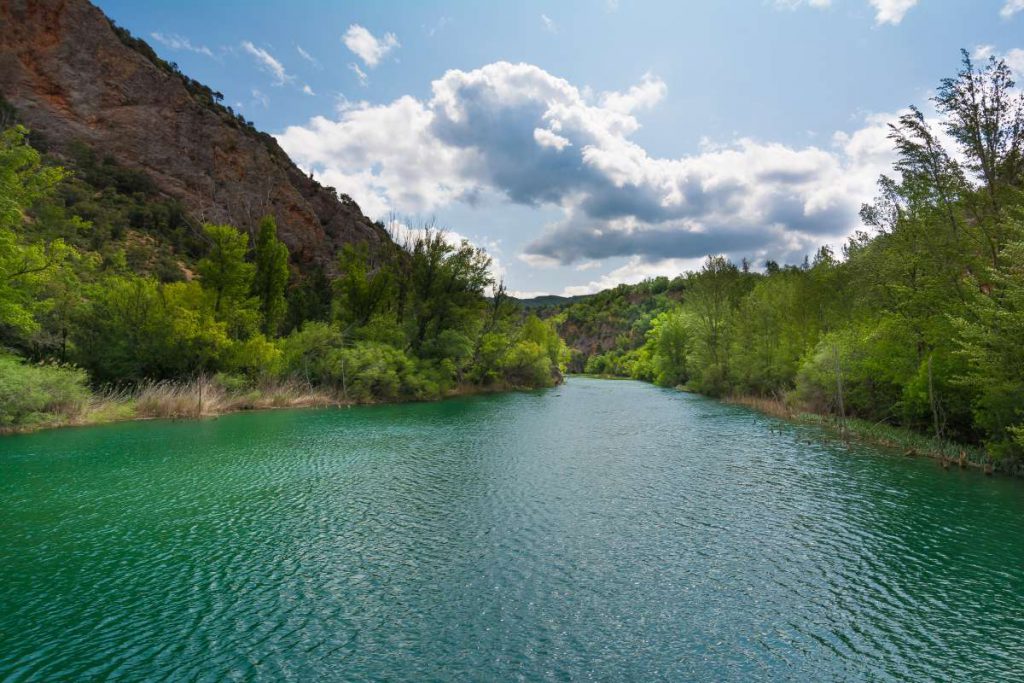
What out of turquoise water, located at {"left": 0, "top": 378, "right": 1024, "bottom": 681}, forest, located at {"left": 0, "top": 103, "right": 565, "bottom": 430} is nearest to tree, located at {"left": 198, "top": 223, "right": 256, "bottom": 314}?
forest, located at {"left": 0, "top": 103, "right": 565, "bottom": 430}

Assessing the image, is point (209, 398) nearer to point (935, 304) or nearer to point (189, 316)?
point (189, 316)

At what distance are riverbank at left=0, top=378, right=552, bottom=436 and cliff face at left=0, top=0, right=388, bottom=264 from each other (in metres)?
44.6

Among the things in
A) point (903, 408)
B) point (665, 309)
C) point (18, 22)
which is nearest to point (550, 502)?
point (903, 408)

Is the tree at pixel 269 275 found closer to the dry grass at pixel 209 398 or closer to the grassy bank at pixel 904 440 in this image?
the dry grass at pixel 209 398

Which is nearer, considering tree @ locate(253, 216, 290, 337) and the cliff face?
tree @ locate(253, 216, 290, 337)

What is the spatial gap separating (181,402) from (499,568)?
25319mm

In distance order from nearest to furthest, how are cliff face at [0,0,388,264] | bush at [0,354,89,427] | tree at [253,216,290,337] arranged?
bush at [0,354,89,427]
tree at [253,216,290,337]
cliff face at [0,0,388,264]

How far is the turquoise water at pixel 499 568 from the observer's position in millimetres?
6574

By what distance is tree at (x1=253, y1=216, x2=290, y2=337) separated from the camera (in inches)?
1575

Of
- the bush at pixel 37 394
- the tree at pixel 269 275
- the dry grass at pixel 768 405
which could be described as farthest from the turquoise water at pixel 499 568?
the tree at pixel 269 275

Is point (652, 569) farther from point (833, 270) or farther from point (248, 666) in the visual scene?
point (833, 270)

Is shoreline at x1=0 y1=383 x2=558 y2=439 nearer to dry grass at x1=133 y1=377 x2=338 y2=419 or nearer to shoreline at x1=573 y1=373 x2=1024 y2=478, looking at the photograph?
dry grass at x1=133 y1=377 x2=338 y2=419

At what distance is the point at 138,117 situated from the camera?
7138 cm

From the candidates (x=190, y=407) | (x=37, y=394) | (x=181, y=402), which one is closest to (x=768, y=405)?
(x=190, y=407)
